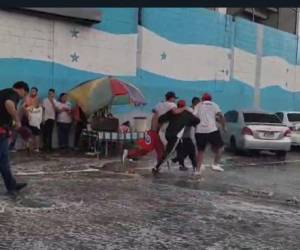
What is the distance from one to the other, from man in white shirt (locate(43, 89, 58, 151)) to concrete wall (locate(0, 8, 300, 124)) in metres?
0.61

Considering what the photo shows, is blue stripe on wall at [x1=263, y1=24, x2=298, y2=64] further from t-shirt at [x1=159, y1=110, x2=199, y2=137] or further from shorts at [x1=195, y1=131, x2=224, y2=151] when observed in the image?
t-shirt at [x1=159, y1=110, x2=199, y2=137]

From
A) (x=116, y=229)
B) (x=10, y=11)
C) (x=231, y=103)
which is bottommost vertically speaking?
(x=116, y=229)

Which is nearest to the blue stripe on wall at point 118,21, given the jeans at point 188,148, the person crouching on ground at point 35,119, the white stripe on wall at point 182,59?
the white stripe on wall at point 182,59

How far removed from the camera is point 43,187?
9938 mm

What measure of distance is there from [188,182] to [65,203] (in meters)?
3.36

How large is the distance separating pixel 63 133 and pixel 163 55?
611cm

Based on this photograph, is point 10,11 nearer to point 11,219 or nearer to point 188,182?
A: point 188,182

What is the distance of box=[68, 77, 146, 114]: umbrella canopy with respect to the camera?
15844mm

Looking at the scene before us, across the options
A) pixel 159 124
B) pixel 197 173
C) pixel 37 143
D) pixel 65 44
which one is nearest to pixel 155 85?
pixel 65 44

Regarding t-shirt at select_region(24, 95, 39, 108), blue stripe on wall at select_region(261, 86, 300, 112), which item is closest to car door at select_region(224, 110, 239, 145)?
t-shirt at select_region(24, 95, 39, 108)

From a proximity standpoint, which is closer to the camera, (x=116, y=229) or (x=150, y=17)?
(x=116, y=229)

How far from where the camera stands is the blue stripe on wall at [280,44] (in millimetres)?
28234

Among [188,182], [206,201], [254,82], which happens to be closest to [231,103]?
[254,82]

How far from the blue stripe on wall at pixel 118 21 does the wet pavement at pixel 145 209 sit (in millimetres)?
6500
